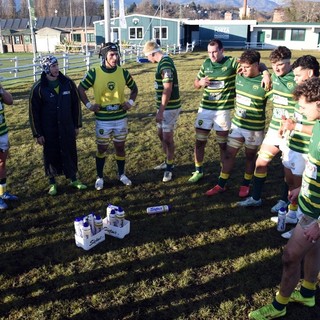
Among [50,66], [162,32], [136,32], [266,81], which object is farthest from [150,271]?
[136,32]

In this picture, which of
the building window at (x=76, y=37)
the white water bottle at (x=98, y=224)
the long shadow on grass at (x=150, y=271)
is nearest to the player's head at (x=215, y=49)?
the long shadow on grass at (x=150, y=271)

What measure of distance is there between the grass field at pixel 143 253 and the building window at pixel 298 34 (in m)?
48.2

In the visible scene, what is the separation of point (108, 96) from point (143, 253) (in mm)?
2547

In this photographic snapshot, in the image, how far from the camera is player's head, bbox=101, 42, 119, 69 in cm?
539

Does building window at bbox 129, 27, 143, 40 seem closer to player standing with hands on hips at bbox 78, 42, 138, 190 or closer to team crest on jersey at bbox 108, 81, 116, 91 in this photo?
player standing with hands on hips at bbox 78, 42, 138, 190

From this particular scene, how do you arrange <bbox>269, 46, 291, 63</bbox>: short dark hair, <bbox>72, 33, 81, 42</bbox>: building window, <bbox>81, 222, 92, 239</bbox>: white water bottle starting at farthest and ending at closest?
1. <bbox>72, 33, 81, 42</bbox>: building window
2. <bbox>269, 46, 291, 63</bbox>: short dark hair
3. <bbox>81, 222, 92, 239</bbox>: white water bottle

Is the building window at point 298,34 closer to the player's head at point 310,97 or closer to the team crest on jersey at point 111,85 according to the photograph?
the team crest on jersey at point 111,85

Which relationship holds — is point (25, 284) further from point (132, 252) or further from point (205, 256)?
point (205, 256)

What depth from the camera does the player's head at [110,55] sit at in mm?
5395

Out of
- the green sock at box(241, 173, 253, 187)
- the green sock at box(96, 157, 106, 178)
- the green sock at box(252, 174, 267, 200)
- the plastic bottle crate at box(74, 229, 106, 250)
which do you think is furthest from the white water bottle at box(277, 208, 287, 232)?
the green sock at box(96, 157, 106, 178)

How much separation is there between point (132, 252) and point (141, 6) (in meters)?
118

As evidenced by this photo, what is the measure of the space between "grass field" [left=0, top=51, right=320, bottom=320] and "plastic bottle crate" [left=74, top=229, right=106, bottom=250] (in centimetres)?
7

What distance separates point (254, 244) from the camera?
4.51 m

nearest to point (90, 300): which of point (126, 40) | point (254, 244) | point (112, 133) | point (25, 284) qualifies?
point (25, 284)
